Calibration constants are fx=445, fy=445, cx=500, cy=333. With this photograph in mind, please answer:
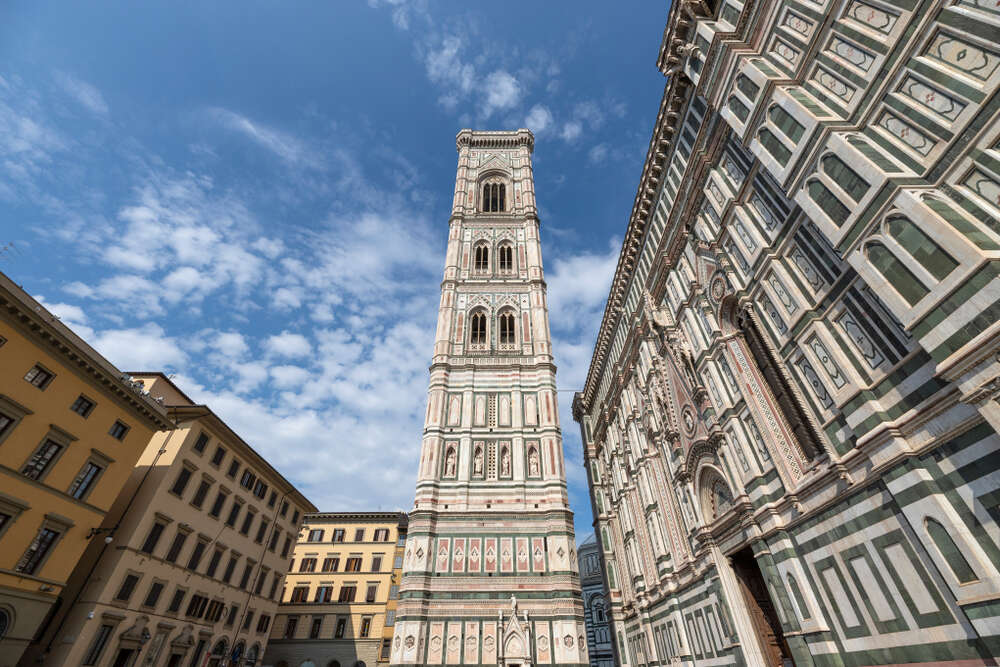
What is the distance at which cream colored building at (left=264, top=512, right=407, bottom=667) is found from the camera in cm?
3659

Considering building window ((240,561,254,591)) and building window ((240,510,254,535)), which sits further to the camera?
building window ((240,510,254,535))

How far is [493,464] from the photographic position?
2489cm

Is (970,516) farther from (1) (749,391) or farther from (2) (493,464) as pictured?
(2) (493,464)

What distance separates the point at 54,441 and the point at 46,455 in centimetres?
54

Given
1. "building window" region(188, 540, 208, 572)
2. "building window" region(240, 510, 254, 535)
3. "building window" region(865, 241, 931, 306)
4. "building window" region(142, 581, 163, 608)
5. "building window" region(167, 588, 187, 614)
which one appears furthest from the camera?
"building window" region(240, 510, 254, 535)

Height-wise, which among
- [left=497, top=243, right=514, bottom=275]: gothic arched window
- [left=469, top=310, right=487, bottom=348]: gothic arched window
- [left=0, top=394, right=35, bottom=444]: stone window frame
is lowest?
[left=0, top=394, right=35, bottom=444]: stone window frame

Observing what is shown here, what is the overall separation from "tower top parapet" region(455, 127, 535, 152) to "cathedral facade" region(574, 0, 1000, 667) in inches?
1218

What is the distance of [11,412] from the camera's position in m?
15.6

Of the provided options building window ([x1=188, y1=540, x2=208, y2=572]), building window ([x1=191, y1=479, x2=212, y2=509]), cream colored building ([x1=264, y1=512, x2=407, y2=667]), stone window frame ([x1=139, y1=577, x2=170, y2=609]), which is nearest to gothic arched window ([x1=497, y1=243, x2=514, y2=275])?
building window ([x1=191, y1=479, x2=212, y2=509])

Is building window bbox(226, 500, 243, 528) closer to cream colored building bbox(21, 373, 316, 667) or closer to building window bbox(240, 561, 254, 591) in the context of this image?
cream colored building bbox(21, 373, 316, 667)

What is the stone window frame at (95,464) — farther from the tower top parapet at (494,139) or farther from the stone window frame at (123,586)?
the tower top parapet at (494,139)

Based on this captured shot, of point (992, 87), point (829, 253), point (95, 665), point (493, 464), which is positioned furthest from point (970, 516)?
point (95, 665)

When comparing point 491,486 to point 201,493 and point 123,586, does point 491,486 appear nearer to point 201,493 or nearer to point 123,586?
point 201,493

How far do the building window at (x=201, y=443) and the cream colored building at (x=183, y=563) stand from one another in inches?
2.2
